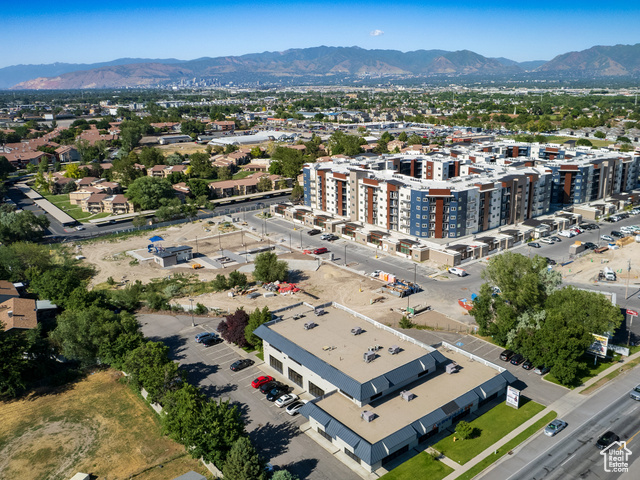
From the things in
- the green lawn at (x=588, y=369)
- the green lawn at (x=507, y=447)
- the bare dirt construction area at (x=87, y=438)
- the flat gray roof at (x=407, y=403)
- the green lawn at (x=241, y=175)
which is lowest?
the bare dirt construction area at (x=87, y=438)

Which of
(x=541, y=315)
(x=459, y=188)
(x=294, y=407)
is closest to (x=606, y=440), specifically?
(x=541, y=315)

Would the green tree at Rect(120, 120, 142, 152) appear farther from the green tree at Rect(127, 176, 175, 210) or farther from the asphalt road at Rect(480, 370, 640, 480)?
the asphalt road at Rect(480, 370, 640, 480)

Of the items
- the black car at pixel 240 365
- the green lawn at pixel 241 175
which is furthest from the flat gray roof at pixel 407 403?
the green lawn at pixel 241 175

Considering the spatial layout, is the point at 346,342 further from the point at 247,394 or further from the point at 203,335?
the point at 203,335

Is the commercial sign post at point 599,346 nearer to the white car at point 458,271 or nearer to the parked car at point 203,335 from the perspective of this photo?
the white car at point 458,271

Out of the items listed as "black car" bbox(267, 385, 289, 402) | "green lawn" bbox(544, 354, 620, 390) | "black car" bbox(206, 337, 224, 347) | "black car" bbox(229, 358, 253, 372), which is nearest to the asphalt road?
"green lawn" bbox(544, 354, 620, 390)

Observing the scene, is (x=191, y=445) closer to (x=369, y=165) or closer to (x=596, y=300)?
(x=596, y=300)
